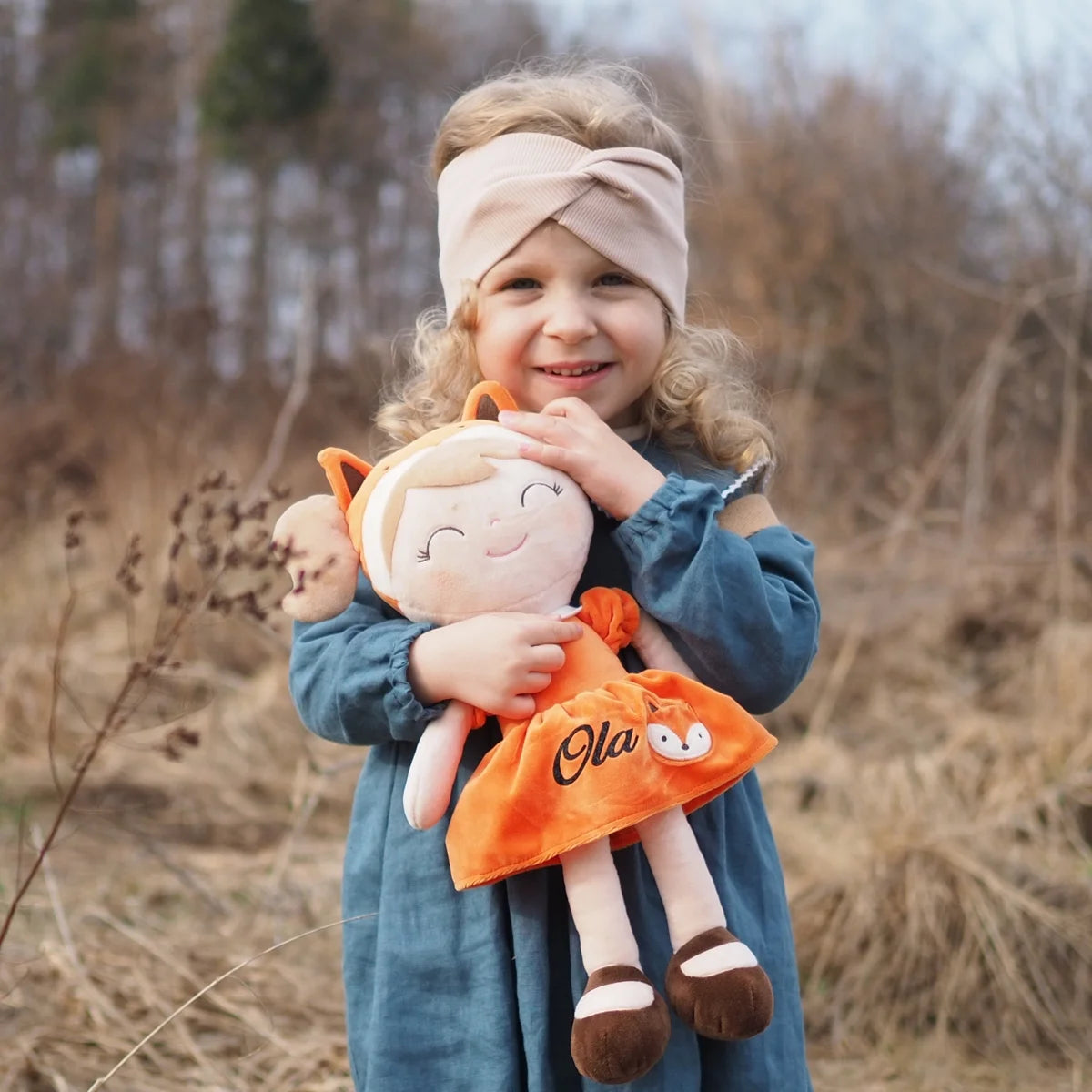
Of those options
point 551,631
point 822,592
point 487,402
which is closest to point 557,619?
point 551,631

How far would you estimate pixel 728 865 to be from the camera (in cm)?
160

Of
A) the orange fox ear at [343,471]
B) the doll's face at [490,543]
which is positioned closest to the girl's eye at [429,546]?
the doll's face at [490,543]

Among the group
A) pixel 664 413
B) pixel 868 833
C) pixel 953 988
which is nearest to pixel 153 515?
pixel 868 833

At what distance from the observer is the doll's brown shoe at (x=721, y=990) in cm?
132

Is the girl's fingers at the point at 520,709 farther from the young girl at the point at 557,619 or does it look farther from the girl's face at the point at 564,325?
the girl's face at the point at 564,325

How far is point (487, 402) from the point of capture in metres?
1.54

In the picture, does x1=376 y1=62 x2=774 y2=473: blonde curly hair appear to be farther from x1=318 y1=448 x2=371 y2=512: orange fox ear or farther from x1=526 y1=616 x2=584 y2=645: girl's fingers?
x1=526 y1=616 x2=584 y2=645: girl's fingers

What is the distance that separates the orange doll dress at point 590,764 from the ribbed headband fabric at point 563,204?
0.51 metres

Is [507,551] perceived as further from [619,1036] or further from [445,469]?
[619,1036]

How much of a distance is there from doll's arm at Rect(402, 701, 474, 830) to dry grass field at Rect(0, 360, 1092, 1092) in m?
0.41

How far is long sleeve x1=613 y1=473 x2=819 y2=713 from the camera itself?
1411mm

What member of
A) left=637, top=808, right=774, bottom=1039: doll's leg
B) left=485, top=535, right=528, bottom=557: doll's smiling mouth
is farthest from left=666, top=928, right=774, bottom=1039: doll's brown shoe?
left=485, top=535, right=528, bottom=557: doll's smiling mouth

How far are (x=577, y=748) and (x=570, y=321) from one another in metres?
0.53

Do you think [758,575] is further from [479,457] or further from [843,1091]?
[843,1091]
